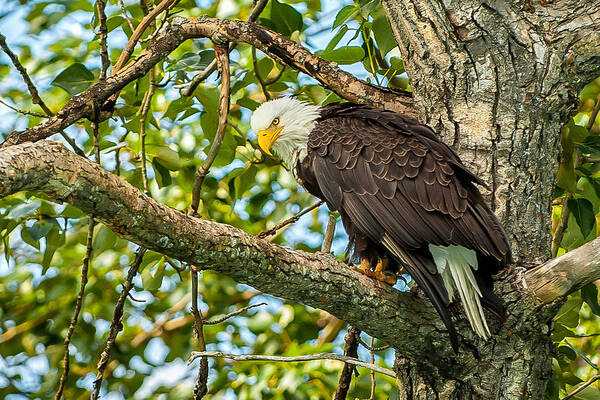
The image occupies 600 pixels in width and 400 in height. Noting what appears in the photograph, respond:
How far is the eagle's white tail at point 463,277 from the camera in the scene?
2723 mm

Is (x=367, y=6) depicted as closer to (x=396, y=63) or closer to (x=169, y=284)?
(x=396, y=63)

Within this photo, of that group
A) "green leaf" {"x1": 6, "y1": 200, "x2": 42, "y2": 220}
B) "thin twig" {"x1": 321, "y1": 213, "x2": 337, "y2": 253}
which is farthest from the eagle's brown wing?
"green leaf" {"x1": 6, "y1": 200, "x2": 42, "y2": 220}

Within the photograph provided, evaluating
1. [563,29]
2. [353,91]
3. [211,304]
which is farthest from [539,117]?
[211,304]

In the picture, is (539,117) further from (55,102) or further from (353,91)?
(55,102)

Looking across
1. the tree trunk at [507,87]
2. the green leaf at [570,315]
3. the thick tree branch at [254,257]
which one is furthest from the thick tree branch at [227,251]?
the green leaf at [570,315]

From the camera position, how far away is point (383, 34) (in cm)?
358

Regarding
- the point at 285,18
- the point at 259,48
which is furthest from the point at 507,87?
the point at 285,18

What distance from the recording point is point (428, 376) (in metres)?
2.89

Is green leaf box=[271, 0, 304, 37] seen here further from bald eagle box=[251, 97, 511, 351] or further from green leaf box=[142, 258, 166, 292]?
green leaf box=[142, 258, 166, 292]

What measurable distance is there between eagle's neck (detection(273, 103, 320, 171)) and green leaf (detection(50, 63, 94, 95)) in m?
1.05

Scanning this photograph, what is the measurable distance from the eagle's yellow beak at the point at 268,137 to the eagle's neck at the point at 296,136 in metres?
0.03

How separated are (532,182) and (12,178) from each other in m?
2.10

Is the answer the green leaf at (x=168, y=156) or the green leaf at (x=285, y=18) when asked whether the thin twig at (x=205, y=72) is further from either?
the green leaf at (x=168, y=156)

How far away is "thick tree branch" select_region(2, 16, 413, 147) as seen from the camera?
3.04m
